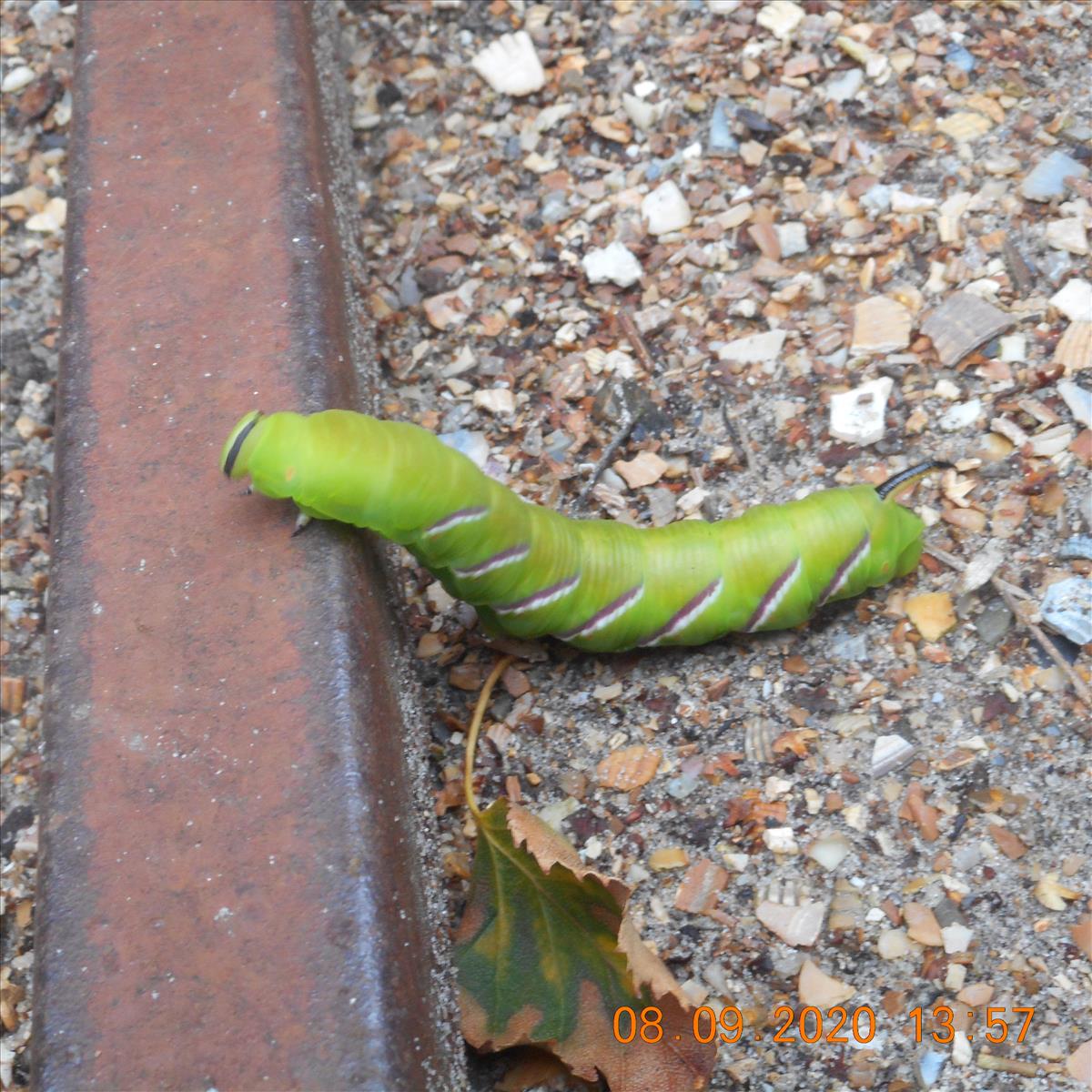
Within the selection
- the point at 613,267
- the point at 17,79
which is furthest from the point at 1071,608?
the point at 17,79

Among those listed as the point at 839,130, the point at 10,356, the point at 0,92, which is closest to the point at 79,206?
the point at 10,356

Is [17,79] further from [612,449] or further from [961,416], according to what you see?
[961,416]

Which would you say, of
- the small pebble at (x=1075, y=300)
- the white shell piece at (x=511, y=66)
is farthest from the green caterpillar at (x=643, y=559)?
the white shell piece at (x=511, y=66)

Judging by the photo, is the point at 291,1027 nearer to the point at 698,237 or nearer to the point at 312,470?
the point at 312,470

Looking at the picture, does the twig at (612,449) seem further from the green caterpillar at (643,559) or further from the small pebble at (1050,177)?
the small pebble at (1050,177)
